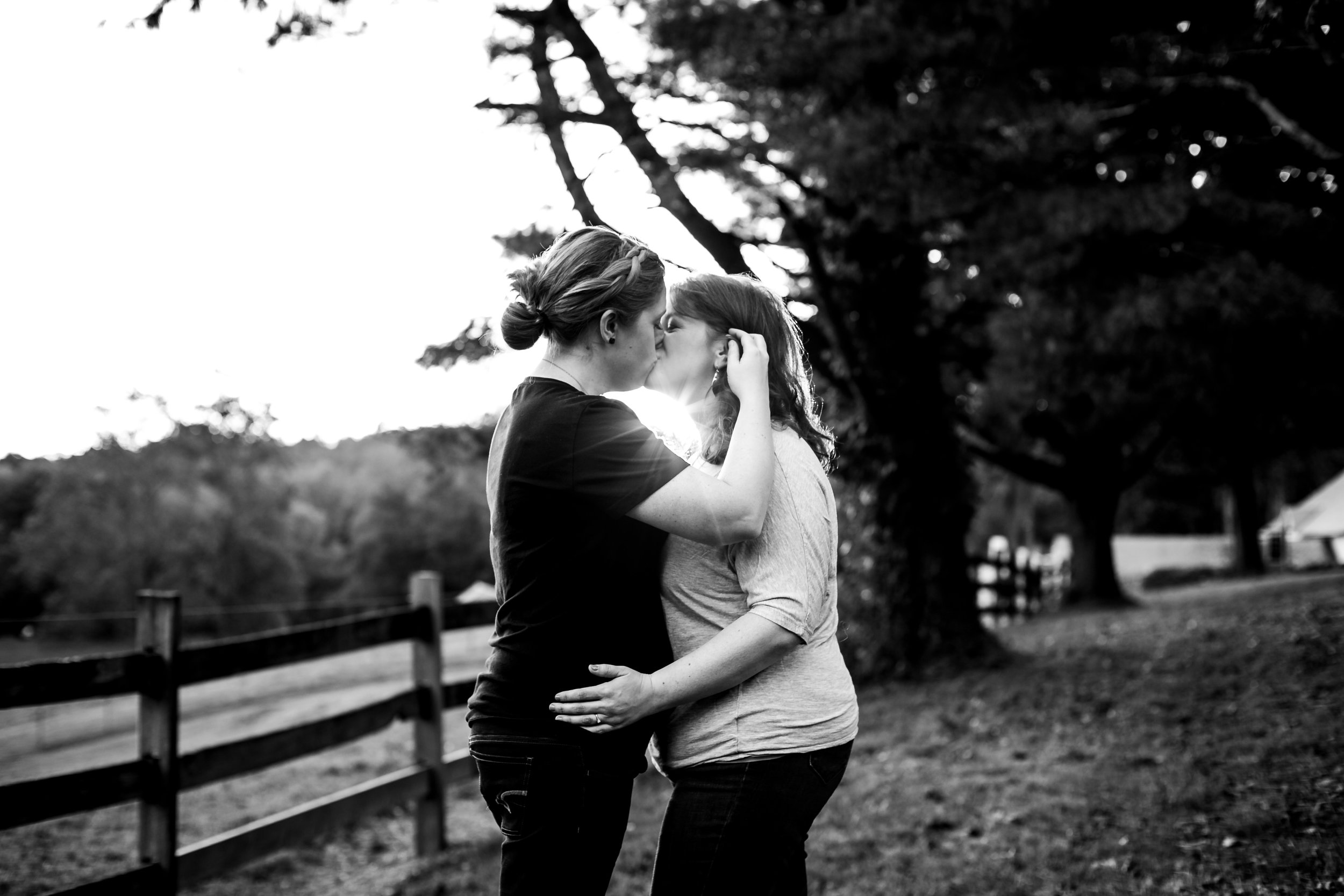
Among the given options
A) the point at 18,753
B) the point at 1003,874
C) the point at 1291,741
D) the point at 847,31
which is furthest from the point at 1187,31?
the point at 18,753

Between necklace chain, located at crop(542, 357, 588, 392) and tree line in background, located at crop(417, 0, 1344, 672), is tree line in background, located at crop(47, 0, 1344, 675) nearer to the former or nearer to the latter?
tree line in background, located at crop(417, 0, 1344, 672)

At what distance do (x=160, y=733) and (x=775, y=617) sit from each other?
337cm

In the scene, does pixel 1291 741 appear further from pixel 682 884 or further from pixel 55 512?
pixel 55 512

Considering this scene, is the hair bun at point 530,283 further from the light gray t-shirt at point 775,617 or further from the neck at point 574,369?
the light gray t-shirt at point 775,617

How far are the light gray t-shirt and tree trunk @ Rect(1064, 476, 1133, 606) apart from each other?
18.7 meters

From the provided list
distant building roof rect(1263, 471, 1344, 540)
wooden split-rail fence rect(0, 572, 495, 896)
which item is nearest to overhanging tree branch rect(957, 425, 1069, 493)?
wooden split-rail fence rect(0, 572, 495, 896)

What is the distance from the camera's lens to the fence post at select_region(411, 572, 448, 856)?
18.7 feet

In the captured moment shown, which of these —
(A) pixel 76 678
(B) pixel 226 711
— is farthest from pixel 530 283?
(B) pixel 226 711

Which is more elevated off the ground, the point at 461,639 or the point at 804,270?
the point at 804,270

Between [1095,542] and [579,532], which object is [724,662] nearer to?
[579,532]

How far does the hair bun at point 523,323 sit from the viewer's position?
6.85 ft

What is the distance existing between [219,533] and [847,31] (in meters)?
51.8

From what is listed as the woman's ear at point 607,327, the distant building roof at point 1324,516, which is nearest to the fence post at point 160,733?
the woman's ear at point 607,327

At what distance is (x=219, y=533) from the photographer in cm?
5269
